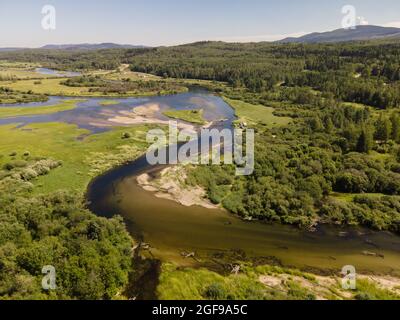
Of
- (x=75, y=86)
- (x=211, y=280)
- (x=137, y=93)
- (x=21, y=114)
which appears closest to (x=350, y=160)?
(x=211, y=280)

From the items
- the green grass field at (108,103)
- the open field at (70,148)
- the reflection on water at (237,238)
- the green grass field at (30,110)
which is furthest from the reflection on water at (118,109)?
the reflection on water at (237,238)

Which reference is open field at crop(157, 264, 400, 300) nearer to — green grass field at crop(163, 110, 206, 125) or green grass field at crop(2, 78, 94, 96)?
green grass field at crop(163, 110, 206, 125)

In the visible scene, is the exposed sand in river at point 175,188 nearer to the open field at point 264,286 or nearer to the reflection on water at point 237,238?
the reflection on water at point 237,238

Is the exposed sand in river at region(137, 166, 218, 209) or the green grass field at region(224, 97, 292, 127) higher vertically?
the green grass field at region(224, 97, 292, 127)

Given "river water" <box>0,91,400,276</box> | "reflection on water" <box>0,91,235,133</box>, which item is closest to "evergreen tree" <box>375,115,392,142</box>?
"river water" <box>0,91,400,276</box>

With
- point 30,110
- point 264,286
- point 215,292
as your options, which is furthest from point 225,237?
point 30,110

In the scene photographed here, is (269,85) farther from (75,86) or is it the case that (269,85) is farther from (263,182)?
(263,182)

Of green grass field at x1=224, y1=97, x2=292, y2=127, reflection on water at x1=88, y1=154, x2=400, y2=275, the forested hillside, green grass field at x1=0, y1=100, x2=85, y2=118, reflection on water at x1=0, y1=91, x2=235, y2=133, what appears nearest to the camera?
reflection on water at x1=88, y1=154, x2=400, y2=275
